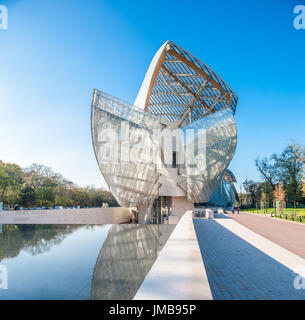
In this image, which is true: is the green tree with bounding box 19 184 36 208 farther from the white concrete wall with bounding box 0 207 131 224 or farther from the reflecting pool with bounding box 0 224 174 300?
the reflecting pool with bounding box 0 224 174 300

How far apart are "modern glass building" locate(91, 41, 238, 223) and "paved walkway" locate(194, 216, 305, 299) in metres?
13.2

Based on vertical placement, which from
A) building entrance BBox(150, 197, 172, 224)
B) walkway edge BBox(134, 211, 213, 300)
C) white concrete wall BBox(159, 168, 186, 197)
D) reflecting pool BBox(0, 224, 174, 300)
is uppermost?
white concrete wall BBox(159, 168, 186, 197)

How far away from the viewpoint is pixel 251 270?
6.50 m

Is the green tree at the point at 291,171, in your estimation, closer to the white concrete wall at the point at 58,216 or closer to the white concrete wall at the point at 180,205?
the white concrete wall at the point at 180,205

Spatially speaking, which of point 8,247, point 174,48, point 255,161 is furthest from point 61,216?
point 255,161

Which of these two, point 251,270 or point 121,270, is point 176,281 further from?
point 251,270

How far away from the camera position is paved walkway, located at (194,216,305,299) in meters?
4.87

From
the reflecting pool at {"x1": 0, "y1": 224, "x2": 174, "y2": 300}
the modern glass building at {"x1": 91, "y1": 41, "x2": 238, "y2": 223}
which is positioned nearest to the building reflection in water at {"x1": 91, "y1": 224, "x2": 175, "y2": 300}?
the reflecting pool at {"x1": 0, "y1": 224, "x2": 174, "y2": 300}

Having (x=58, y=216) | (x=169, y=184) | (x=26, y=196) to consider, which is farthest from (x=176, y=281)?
(x=26, y=196)

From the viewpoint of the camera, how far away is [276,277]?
19.4 feet

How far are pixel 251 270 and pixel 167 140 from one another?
24697 millimetres

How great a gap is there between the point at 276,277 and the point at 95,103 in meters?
17.5

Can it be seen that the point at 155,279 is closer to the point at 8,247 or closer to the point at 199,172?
the point at 8,247
